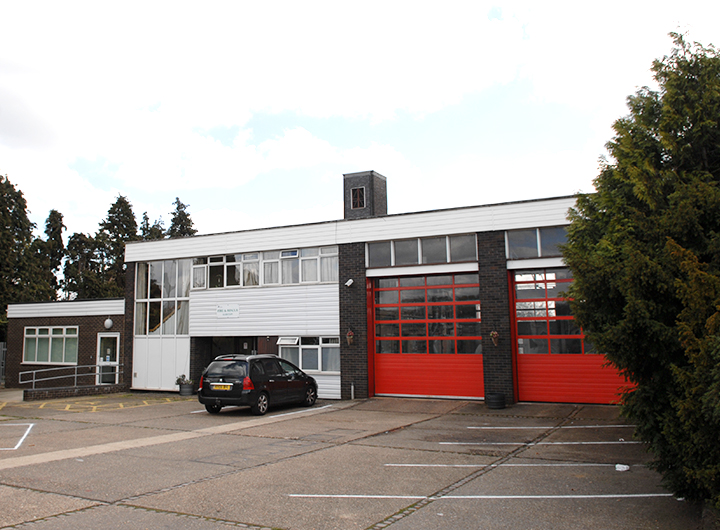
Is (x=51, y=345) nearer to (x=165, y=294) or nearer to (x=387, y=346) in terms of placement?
(x=165, y=294)

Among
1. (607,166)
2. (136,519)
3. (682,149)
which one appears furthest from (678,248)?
(136,519)

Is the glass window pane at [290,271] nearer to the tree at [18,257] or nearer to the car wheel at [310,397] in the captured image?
the car wheel at [310,397]

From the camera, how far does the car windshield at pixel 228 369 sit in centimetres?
1498

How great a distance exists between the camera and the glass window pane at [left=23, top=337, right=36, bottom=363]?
1029 inches

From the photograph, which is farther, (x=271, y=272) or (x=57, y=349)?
(x=57, y=349)

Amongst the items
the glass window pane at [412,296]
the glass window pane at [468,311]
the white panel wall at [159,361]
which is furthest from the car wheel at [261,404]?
the white panel wall at [159,361]

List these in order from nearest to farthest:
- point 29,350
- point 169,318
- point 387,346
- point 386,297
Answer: point 387,346, point 386,297, point 169,318, point 29,350

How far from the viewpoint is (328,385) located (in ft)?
61.9

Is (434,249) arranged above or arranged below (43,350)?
above

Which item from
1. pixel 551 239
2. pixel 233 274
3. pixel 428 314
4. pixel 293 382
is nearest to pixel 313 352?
pixel 293 382

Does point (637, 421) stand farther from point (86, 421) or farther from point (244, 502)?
point (86, 421)

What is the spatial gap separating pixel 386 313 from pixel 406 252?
1.98 metres

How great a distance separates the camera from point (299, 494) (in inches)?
276

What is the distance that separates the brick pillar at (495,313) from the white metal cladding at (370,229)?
0.61 meters
